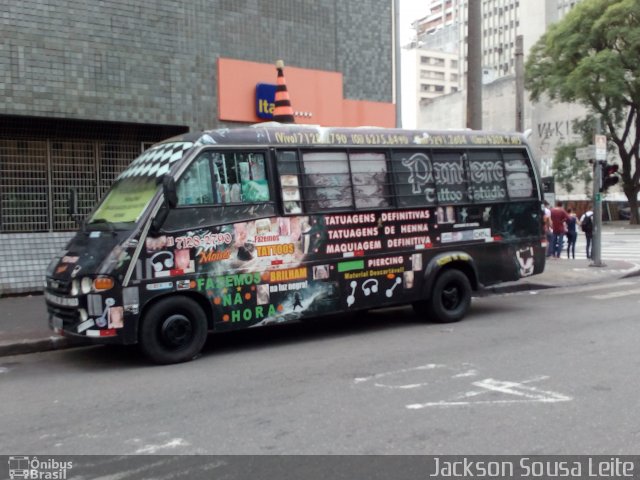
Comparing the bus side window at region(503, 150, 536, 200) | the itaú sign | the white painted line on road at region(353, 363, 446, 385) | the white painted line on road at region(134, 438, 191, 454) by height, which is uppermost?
the itaú sign

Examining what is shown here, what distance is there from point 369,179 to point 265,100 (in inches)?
227

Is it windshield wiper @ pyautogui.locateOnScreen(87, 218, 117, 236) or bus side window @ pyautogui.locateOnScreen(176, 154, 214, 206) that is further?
bus side window @ pyautogui.locateOnScreen(176, 154, 214, 206)

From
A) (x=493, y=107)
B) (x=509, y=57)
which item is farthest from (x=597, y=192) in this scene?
(x=509, y=57)

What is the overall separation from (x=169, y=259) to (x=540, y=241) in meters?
6.45

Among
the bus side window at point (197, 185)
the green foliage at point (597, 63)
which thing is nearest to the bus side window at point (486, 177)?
the bus side window at point (197, 185)

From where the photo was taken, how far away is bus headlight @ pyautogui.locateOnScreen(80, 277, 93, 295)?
7211 mm

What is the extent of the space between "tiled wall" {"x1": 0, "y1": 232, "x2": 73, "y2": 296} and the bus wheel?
5.80 meters

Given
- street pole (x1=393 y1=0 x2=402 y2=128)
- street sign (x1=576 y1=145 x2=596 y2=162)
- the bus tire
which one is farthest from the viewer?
street sign (x1=576 y1=145 x2=596 y2=162)

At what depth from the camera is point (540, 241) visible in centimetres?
1101

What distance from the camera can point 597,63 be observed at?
37.3 metres

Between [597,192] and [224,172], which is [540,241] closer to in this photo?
[224,172]

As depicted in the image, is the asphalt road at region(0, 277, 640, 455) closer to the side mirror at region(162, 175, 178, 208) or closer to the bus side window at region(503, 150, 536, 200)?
the side mirror at region(162, 175, 178, 208)

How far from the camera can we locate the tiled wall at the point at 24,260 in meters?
12.0
